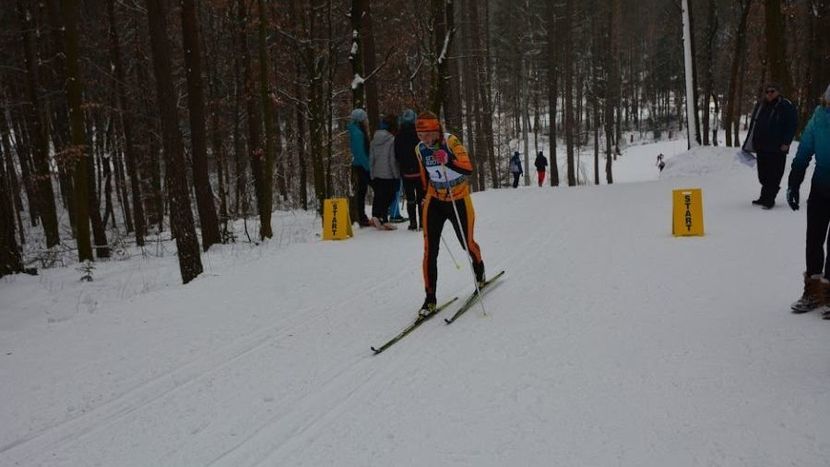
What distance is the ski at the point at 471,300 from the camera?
6.25 m

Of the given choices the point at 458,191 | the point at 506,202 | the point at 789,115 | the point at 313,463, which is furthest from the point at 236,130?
the point at 313,463

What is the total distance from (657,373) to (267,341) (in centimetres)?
367

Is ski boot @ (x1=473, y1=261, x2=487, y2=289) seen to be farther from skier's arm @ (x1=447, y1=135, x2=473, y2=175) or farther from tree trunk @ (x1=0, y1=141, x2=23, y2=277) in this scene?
tree trunk @ (x1=0, y1=141, x2=23, y2=277)

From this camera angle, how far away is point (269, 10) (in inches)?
683

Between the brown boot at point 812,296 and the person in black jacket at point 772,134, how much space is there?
251 inches

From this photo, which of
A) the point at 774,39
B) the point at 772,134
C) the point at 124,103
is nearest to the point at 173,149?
the point at 772,134

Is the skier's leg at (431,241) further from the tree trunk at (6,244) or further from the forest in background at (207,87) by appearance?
the tree trunk at (6,244)

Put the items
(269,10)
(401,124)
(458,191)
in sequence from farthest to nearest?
(269,10), (401,124), (458,191)

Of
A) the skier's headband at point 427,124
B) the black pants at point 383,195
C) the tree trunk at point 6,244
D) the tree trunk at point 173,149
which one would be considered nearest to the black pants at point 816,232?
the skier's headband at point 427,124

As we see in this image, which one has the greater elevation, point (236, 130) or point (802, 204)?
point (236, 130)

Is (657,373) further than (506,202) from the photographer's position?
No

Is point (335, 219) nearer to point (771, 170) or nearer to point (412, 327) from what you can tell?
point (412, 327)

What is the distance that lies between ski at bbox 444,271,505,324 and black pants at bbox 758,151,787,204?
640 centimetres

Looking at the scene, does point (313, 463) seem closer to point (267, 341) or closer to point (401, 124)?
point (267, 341)
